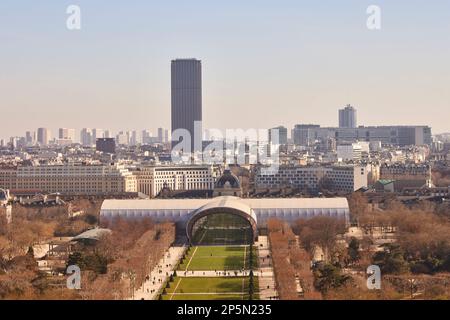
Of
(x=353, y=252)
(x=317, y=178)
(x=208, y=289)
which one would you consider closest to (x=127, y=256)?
(x=208, y=289)

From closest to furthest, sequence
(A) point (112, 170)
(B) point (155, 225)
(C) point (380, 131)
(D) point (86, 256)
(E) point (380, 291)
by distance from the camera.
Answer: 1. (E) point (380, 291)
2. (D) point (86, 256)
3. (B) point (155, 225)
4. (A) point (112, 170)
5. (C) point (380, 131)

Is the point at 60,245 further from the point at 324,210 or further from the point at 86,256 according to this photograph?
the point at 324,210

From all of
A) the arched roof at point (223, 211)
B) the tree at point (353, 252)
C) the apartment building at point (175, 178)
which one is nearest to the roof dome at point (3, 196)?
the arched roof at point (223, 211)

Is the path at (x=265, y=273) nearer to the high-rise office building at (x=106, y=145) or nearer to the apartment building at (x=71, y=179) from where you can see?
the apartment building at (x=71, y=179)

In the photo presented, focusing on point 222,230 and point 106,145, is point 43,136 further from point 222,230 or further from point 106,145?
point 222,230
